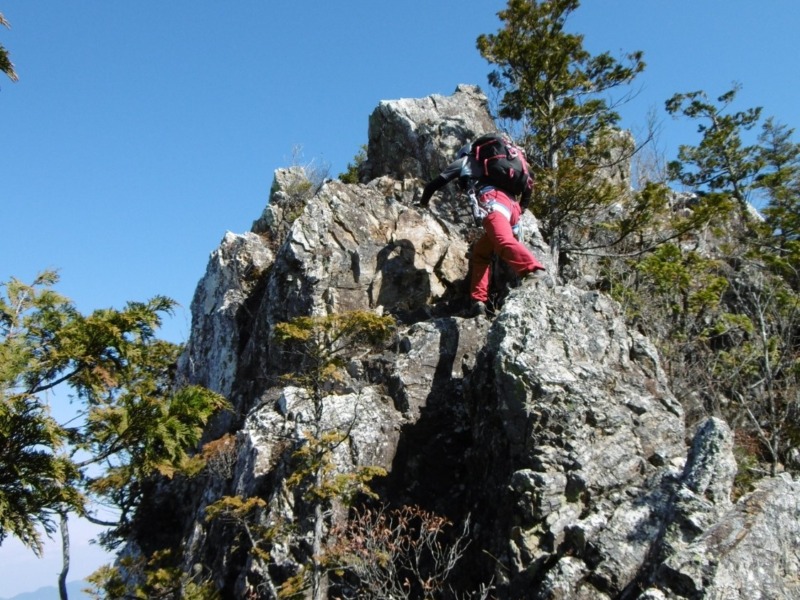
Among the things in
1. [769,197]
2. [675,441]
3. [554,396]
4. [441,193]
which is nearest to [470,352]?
[554,396]

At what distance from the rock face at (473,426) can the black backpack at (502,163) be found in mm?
1107

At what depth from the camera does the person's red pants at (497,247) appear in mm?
9750

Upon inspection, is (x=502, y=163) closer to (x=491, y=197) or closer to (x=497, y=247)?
(x=491, y=197)

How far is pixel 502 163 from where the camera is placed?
35.6ft

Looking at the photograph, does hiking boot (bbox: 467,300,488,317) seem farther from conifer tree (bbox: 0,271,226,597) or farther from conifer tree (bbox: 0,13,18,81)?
conifer tree (bbox: 0,13,18,81)

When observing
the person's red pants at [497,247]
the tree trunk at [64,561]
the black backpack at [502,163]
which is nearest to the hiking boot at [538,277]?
the person's red pants at [497,247]

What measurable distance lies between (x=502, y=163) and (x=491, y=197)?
2.33 ft

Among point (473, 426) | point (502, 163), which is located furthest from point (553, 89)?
point (473, 426)

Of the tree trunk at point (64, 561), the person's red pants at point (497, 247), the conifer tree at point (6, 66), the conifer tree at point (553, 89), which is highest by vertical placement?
the conifer tree at point (553, 89)

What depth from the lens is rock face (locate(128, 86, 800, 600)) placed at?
5871 mm

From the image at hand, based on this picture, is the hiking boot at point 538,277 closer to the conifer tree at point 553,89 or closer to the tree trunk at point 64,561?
the conifer tree at point 553,89

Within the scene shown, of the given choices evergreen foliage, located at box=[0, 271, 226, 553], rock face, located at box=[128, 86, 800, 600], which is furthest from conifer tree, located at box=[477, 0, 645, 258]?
evergreen foliage, located at box=[0, 271, 226, 553]

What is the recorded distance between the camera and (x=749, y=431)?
10.6 meters

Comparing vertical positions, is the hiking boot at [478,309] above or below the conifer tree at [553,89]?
below
